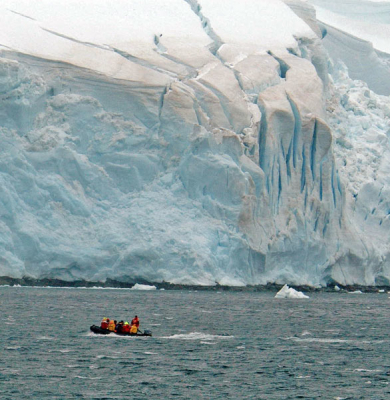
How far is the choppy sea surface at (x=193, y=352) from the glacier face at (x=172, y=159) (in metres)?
4.06

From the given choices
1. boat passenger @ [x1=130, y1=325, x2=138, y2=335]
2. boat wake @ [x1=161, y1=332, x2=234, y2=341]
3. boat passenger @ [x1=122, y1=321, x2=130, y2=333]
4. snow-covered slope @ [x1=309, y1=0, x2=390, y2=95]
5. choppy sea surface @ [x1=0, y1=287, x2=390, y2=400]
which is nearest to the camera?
choppy sea surface @ [x1=0, y1=287, x2=390, y2=400]

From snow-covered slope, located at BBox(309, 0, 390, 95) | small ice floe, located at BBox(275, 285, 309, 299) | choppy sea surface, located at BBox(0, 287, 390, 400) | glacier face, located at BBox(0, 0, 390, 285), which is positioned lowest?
choppy sea surface, located at BBox(0, 287, 390, 400)

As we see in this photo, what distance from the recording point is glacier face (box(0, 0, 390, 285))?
44.7 meters

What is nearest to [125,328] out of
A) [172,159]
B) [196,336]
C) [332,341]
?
[196,336]

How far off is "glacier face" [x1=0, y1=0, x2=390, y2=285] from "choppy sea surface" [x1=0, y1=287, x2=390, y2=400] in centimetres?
406

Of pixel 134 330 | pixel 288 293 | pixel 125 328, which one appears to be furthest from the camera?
pixel 288 293

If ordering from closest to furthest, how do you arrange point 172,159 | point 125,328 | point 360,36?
1. point 125,328
2. point 172,159
3. point 360,36

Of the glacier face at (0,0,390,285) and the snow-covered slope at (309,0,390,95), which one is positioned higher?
the snow-covered slope at (309,0,390,95)

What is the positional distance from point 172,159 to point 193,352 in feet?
72.3

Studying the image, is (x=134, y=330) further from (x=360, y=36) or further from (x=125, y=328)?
(x=360, y=36)

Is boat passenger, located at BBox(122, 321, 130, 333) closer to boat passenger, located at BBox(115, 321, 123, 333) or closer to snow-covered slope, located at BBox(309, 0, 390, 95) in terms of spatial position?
boat passenger, located at BBox(115, 321, 123, 333)

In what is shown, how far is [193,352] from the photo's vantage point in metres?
25.8

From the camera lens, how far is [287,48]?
5453 centimetres

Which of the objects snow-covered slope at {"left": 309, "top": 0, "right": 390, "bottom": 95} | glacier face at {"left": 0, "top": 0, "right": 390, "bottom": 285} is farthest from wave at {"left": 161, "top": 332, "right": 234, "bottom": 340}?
snow-covered slope at {"left": 309, "top": 0, "right": 390, "bottom": 95}
